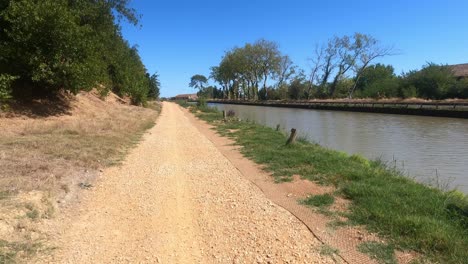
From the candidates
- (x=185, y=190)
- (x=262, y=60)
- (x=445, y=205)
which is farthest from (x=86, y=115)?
(x=262, y=60)

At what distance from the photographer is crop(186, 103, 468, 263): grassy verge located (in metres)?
4.77

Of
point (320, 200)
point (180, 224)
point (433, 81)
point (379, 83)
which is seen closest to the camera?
point (180, 224)

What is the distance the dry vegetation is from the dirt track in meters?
0.41

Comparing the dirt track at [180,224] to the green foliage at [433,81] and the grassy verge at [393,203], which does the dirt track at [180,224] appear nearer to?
the grassy verge at [393,203]

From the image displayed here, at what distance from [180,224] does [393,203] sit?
3776mm

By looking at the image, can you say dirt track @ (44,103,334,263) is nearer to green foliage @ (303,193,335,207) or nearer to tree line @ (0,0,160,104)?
green foliage @ (303,193,335,207)

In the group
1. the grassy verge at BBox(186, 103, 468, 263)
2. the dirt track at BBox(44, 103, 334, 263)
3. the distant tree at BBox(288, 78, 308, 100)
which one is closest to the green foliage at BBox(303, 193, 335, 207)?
the grassy verge at BBox(186, 103, 468, 263)

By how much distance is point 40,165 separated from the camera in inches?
315

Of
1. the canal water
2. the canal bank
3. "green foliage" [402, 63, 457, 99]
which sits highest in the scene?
"green foliage" [402, 63, 457, 99]

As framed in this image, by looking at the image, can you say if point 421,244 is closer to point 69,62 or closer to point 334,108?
point 69,62

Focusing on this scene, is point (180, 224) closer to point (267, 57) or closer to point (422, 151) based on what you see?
point (422, 151)

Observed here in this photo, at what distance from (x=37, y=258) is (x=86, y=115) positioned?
17104 millimetres

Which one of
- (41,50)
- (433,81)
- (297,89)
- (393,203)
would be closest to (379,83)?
(433,81)

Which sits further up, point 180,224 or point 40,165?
point 40,165
